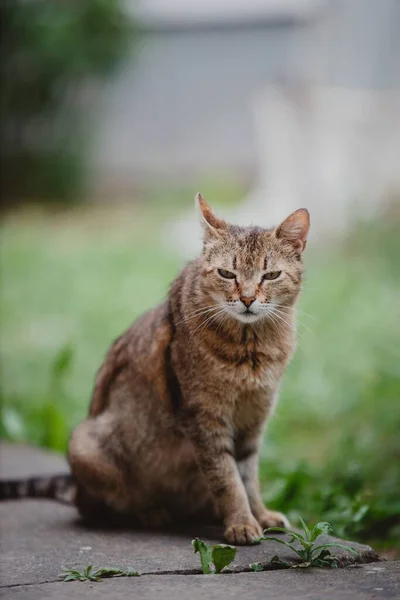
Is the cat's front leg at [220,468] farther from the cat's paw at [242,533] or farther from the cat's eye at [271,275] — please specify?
the cat's eye at [271,275]

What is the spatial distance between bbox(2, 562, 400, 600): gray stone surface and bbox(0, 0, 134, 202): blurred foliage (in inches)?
383

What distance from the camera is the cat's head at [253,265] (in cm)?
327

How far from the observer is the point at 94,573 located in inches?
111

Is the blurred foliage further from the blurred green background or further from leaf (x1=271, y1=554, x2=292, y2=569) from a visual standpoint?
leaf (x1=271, y1=554, x2=292, y2=569)

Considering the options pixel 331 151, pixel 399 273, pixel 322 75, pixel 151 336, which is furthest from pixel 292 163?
pixel 151 336

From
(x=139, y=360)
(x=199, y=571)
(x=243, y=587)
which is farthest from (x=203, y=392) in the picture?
(x=243, y=587)

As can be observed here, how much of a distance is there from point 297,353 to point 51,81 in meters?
9.13

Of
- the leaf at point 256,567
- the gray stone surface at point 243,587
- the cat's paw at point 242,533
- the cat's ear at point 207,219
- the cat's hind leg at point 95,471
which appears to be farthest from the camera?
the cat's hind leg at point 95,471

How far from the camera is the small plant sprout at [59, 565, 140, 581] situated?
9.18ft

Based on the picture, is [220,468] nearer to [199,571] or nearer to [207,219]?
[199,571]

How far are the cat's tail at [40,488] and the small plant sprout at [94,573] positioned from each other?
1257 mm

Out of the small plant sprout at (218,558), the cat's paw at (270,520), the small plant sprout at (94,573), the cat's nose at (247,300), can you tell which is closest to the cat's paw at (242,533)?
the cat's paw at (270,520)

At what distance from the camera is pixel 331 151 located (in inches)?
406

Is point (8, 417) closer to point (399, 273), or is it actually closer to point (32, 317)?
point (32, 317)
